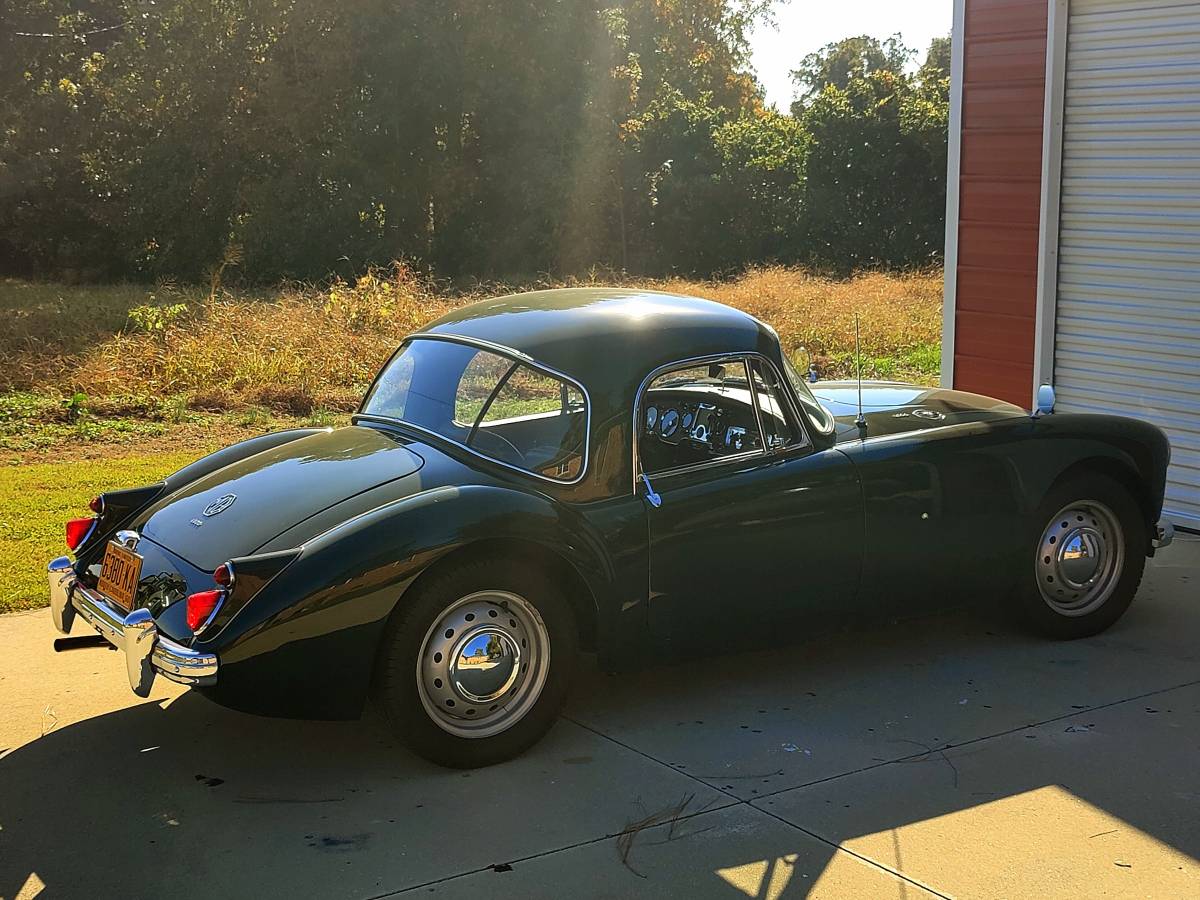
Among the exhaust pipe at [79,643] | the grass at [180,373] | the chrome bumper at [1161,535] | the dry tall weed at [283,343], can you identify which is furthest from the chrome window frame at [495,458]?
the dry tall weed at [283,343]

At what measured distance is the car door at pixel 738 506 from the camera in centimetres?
461

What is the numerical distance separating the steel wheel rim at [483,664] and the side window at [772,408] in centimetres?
127

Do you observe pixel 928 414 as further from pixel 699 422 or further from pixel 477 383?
pixel 477 383

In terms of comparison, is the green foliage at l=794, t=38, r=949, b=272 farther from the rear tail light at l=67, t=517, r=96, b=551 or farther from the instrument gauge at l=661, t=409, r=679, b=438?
the rear tail light at l=67, t=517, r=96, b=551

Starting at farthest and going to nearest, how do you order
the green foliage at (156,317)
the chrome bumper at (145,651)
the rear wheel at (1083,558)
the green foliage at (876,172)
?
the green foliage at (876,172) < the green foliage at (156,317) < the rear wheel at (1083,558) < the chrome bumper at (145,651)

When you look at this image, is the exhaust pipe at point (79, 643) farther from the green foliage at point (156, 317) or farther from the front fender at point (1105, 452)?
the green foliage at point (156, 317)

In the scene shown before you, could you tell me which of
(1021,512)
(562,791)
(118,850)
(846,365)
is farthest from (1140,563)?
(846,365)

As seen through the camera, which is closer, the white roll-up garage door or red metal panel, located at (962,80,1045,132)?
the white roll-up garage door

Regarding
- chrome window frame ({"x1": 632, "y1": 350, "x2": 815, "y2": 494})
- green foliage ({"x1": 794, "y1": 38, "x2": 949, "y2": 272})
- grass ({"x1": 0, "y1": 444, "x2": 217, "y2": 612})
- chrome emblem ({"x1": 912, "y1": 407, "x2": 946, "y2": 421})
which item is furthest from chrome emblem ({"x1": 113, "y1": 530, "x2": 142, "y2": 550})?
green foliage ({"x1": 794, "y1": 38, "x2": 949, "y2": 272})

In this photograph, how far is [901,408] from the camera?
223 inches

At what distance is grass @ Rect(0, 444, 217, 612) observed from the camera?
257 inches

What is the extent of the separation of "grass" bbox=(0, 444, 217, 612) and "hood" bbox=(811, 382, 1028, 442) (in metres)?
4.04

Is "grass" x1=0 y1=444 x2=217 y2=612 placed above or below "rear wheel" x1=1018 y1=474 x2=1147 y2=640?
below

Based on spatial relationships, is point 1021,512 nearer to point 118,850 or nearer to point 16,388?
point 118,850
